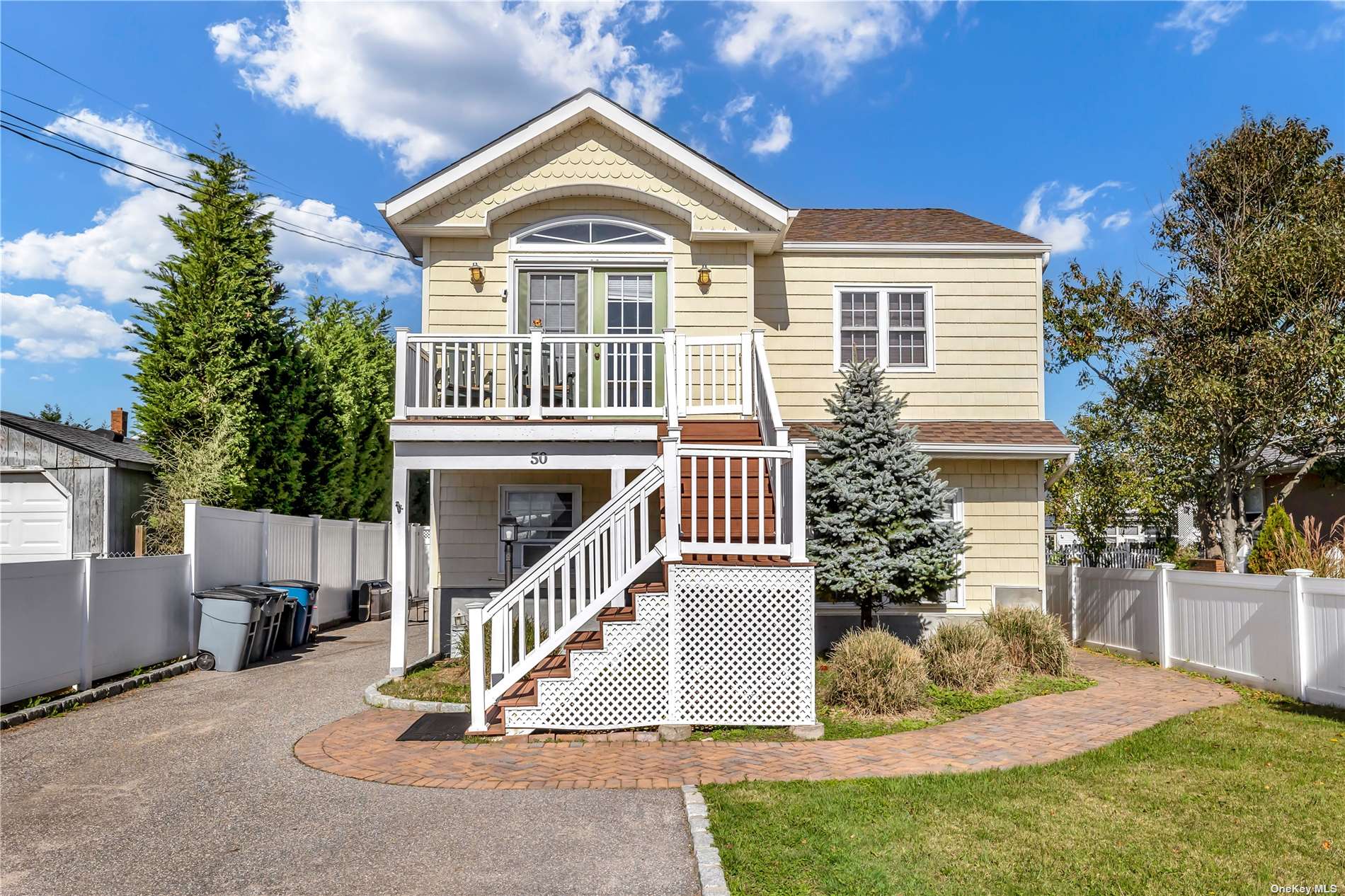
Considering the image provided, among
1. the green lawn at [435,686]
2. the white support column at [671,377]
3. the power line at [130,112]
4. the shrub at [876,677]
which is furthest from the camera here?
the power line at [130,112]

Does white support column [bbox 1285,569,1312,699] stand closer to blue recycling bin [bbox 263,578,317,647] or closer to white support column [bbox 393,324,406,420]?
white support column [bbox 393,324,406,420]

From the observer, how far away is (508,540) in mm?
10953

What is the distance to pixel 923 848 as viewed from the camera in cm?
473

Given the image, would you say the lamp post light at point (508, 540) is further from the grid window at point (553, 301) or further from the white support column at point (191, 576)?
the white support column at point (191, 576)

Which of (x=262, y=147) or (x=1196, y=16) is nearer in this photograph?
(x=1196, y=16)

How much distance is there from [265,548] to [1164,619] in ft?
44.6

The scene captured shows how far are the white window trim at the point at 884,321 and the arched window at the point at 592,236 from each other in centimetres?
284

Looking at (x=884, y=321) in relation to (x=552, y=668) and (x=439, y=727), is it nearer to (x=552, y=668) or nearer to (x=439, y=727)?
(x=552, y=668)

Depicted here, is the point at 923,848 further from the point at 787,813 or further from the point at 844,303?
the point at 844,303

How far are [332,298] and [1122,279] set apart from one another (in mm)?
23176

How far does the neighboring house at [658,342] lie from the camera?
1037 cm

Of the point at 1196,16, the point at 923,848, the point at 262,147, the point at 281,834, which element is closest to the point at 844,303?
the point at 1196,16

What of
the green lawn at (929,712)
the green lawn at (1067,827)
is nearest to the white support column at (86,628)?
the green lawn at (929,712)

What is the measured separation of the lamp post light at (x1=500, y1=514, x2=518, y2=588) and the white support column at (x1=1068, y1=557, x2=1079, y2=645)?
9067 millimetres
